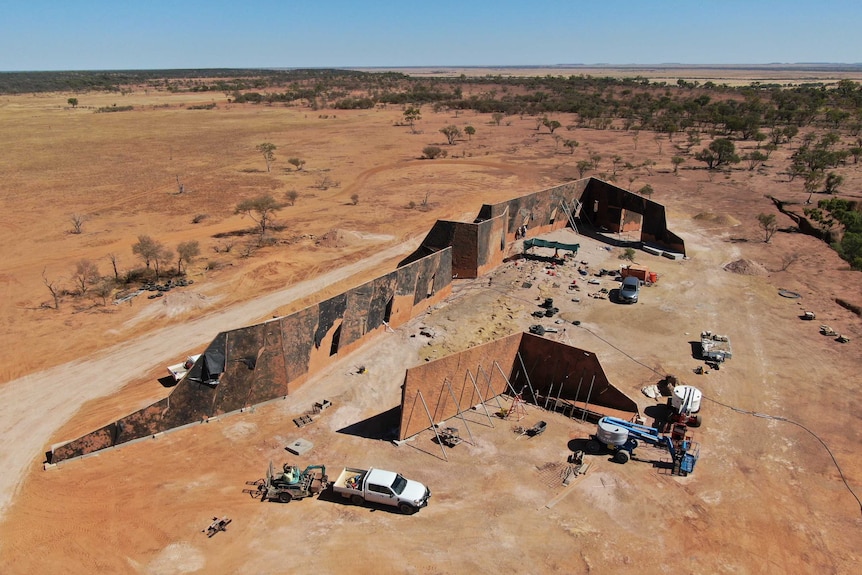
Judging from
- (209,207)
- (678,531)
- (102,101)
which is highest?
(102,101)

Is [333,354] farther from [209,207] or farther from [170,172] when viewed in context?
[170,172]

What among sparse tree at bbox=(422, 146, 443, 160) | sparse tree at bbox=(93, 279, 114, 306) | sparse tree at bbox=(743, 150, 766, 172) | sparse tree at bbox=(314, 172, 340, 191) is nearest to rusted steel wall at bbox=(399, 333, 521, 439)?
sparse tree at bbox=(93, 279, 114, 306)

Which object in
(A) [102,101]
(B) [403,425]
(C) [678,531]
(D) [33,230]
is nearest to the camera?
(C) [678,531]

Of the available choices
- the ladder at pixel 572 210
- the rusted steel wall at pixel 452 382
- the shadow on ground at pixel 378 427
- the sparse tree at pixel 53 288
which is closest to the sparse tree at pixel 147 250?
the sparse tree at pixel 53 288

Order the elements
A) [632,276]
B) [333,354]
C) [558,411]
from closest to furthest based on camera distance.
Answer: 1. [558,411]
2. [333,354]
3. [632,276]

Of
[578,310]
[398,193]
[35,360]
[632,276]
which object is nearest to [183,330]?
[35,360]

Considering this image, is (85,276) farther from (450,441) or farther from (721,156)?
(721,156)

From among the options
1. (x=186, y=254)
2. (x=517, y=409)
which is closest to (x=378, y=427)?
(x=517, y=409)
